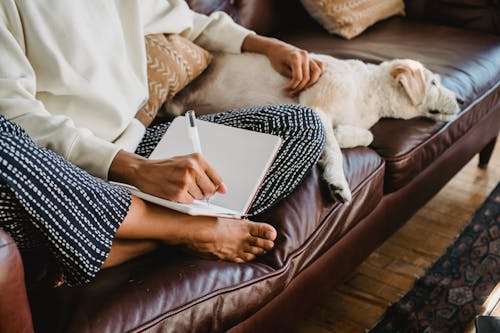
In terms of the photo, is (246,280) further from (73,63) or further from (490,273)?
(490,273)

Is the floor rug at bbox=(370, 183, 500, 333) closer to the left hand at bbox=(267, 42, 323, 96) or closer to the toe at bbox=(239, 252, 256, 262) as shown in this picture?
the toe at bbox=(239, 252, 256, 262)

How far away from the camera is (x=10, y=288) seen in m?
0.81

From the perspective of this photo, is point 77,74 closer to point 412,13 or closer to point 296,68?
point 296,68

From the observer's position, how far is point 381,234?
1.61 metres

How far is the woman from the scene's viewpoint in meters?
0.95

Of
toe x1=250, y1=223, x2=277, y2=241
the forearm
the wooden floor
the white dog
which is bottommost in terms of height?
the wooden floor

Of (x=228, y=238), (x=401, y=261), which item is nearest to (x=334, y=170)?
(x=228, y=238)

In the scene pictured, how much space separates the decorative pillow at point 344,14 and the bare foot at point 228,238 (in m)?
1.18

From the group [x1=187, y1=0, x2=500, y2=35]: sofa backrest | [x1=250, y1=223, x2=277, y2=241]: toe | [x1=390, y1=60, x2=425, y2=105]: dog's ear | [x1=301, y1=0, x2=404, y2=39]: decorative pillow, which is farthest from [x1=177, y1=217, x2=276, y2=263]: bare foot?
[x1=301, y1=0, x2=404, y2=39]: decorative pillow

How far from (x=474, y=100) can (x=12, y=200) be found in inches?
56.8

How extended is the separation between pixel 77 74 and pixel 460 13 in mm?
1600

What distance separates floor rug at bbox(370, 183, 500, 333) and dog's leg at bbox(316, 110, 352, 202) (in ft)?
1.36

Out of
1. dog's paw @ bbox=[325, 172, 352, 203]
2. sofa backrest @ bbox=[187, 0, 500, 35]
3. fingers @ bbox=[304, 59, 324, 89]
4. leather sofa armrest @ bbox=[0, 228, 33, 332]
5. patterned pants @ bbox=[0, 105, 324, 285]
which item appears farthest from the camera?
sofa backrest @ bbox=[187, 0, 500, 35]

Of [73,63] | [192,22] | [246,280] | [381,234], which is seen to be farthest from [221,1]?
[246,280]
